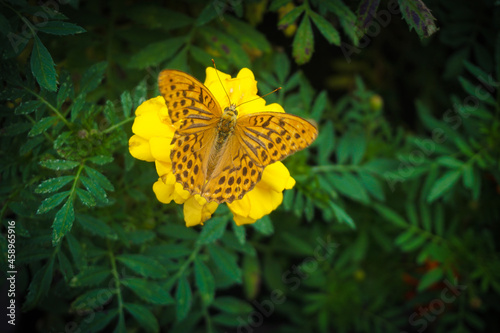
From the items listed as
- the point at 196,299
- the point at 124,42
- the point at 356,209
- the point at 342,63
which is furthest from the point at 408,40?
the point at 196,299

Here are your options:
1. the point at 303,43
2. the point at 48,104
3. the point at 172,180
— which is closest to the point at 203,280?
the point at 172,180

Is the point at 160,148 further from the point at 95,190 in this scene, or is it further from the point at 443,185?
the point at 443,185

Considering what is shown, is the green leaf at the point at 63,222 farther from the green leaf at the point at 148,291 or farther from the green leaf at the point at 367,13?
the green leaf at the point at 367,13

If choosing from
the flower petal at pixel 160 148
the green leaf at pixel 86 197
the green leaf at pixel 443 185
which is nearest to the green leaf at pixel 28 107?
the green leaf at pixel 86 197

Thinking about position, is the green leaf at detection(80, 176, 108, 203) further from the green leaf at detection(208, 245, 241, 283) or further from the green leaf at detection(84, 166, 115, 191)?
the green leaf at detection(208, 245, 241, 283)

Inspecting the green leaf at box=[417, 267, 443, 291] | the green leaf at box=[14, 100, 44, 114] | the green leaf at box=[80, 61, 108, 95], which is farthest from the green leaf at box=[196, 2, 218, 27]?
the green leaf at box=[417, 267, 443, 291]

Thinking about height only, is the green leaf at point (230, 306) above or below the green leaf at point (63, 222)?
below

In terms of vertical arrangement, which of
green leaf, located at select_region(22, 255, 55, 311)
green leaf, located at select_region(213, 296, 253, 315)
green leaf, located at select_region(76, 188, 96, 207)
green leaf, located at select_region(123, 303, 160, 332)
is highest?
green leaf, located at select_region(76, 188, 96, 207)
